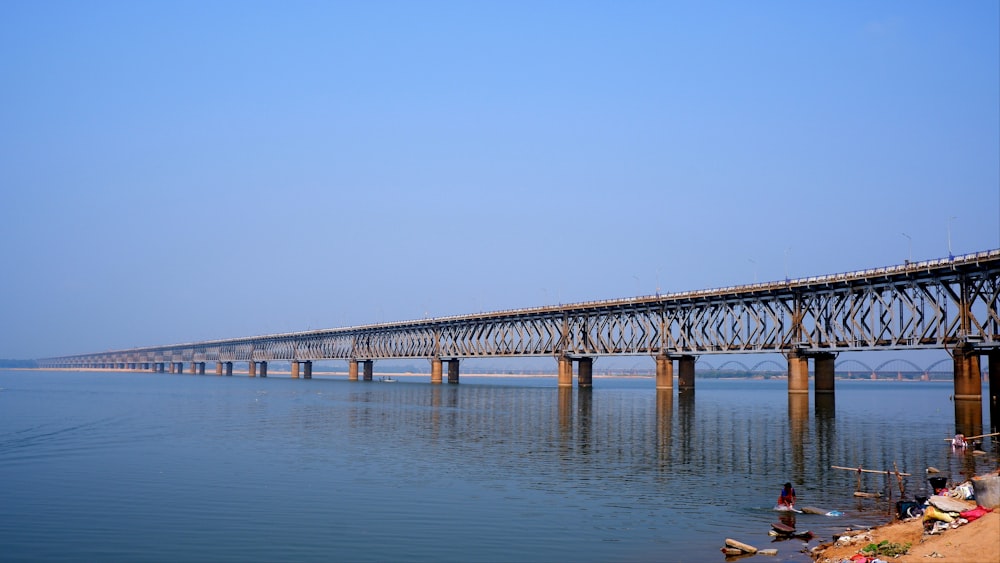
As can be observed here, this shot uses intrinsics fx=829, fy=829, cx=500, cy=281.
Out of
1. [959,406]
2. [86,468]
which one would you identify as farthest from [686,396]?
[86,468]

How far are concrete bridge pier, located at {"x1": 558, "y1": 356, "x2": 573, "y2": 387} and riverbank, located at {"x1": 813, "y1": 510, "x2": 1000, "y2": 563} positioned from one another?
376ft

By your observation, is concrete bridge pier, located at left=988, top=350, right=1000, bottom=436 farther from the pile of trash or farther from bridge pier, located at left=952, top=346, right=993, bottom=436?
the pile of trash

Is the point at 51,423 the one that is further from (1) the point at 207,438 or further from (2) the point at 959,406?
(2) the point at 959,406

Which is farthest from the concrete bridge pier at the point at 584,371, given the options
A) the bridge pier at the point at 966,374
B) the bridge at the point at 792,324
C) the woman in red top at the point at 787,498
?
the woman in red top at the point at 787,498

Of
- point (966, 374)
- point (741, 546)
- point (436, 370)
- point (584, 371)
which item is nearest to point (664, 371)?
point (584, 371)

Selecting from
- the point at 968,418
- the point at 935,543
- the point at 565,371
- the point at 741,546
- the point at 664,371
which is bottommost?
the point at 968,418

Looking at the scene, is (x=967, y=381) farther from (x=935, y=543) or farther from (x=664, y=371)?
(x=935, y=543)

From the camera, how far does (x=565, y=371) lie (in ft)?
A: 453

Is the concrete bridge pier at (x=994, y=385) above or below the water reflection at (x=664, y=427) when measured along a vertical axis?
above

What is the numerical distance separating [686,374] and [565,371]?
2285 centimetres

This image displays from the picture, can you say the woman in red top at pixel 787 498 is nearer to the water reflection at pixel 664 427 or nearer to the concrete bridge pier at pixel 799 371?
the water reflection at pixel 664 427

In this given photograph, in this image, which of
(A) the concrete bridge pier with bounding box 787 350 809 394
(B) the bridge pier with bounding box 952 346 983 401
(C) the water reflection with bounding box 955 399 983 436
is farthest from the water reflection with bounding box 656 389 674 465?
(B) the bridge pier with bounding box 952 346 983 401

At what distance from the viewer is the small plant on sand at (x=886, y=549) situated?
20.0 meters

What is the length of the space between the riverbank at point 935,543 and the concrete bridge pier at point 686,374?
326ft
